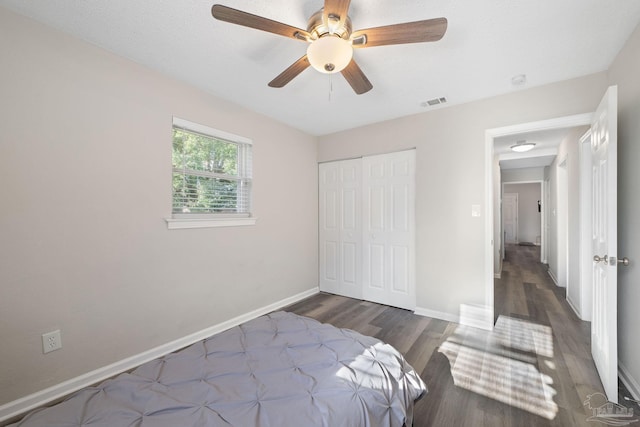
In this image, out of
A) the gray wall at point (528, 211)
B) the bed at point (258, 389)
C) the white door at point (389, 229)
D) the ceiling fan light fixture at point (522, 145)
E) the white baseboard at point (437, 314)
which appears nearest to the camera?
the bed at point (258, 389)

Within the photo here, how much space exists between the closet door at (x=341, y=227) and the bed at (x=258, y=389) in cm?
238

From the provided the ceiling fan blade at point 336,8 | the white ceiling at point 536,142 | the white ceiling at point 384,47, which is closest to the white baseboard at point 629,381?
the white ceiling at point 384,47

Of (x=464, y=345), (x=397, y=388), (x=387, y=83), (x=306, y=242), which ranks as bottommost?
(x=464, y=345)

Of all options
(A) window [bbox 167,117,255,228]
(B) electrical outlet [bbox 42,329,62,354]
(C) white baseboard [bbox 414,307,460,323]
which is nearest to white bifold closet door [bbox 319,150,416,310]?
(C) white baseboard [bbox 414,307,460,323]

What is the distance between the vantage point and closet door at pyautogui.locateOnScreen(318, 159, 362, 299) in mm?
3904

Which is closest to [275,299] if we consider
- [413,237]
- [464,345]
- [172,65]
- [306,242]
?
[306,242]

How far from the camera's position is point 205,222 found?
272cm

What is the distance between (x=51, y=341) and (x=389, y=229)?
3384mm

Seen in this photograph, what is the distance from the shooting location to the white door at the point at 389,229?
341 cm

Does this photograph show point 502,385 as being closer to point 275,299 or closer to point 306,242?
point 275,299

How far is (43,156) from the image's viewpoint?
1783 millimetres

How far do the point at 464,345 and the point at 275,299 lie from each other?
2.21 metres

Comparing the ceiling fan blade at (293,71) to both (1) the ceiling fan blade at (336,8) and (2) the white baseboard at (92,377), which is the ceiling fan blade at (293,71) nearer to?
(1) the ceiling fan blade at (336,8)

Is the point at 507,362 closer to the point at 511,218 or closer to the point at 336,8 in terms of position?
the point at 336,8
